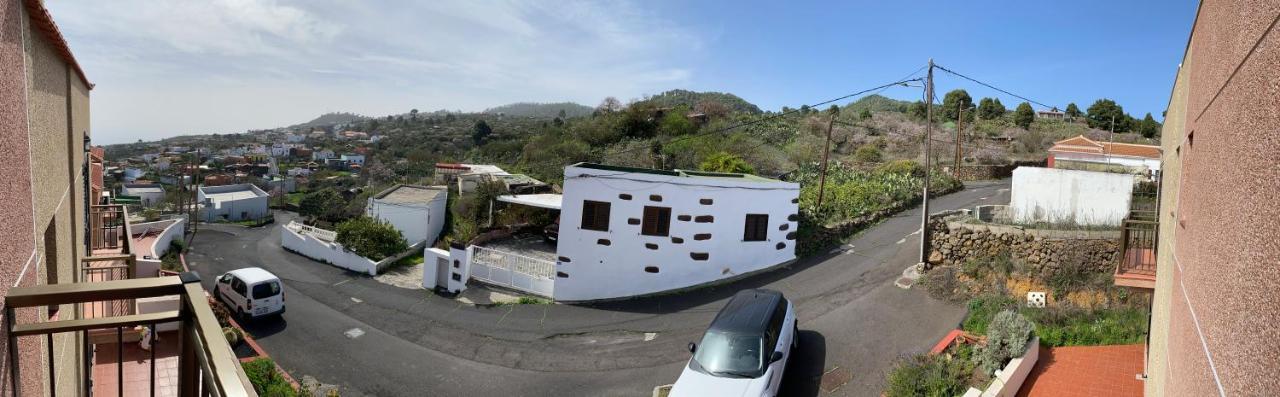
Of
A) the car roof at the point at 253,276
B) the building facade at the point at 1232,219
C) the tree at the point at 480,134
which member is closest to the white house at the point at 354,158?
the tree at the point at 480,134

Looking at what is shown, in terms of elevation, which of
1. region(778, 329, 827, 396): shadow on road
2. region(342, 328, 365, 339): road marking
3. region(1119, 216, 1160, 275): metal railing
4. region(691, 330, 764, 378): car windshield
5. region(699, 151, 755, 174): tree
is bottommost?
region(342, 328, 365, 339): road marking

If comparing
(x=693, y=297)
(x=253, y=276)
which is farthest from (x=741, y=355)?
(x=253, y=276)

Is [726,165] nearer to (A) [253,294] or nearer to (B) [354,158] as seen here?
(A) [253,294]

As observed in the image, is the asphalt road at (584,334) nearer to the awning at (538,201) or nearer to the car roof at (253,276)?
the car roof at (253,276)

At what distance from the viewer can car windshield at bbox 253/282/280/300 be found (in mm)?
13648

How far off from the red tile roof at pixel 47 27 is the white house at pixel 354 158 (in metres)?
77.0

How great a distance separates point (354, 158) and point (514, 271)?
2848 inches

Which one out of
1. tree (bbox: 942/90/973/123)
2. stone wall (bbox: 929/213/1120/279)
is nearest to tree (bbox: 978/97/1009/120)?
tree (bbox: 942/90/973/123)

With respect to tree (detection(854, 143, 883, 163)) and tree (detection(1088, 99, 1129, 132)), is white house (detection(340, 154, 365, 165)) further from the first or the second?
tree (detection(1088, 99, 1129, 132))

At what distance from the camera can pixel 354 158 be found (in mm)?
79500

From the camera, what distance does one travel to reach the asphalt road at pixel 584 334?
1054 centimetres

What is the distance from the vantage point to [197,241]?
2598 centimetres

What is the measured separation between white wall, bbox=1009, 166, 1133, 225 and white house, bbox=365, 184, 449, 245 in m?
20.4

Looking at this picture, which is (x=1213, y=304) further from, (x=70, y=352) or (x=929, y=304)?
(x=929, y=304)
